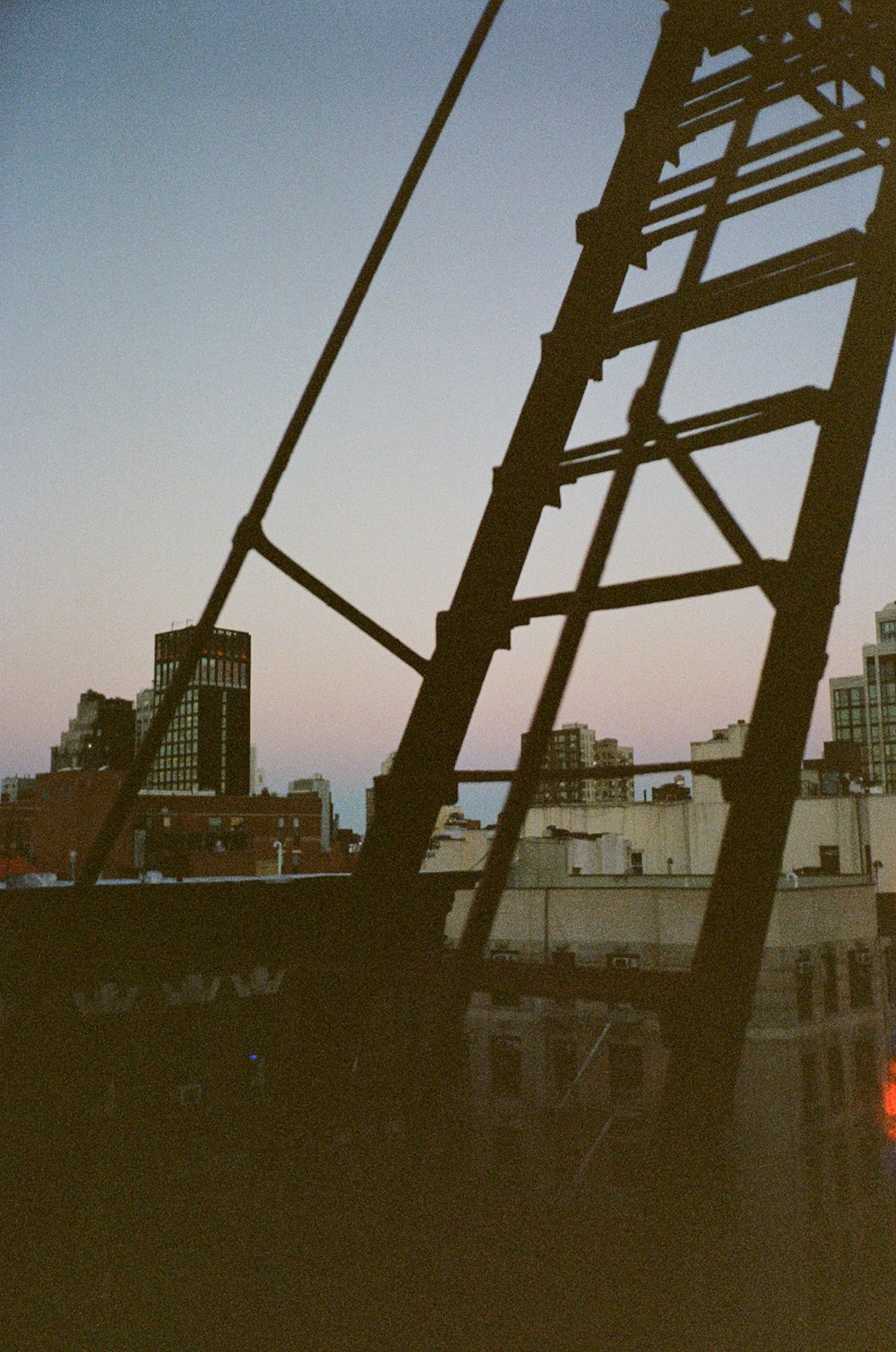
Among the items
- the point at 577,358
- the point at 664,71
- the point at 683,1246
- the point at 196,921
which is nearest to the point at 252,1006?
the point at 196,921

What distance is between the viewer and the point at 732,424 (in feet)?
12.5

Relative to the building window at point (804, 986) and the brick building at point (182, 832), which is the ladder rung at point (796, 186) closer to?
the brick building at point (182, 832)

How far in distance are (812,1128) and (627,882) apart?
1464 centimetres

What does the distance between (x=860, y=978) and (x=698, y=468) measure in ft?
186

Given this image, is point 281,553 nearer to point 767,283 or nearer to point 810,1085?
point 767,283

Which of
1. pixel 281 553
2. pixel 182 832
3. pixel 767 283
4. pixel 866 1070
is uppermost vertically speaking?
pixel 767 283

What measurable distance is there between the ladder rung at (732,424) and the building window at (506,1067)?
56.5 m

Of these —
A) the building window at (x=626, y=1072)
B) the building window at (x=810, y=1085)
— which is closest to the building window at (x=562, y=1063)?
the building window at (x=626, y=1072)

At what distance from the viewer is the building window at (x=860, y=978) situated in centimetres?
5384

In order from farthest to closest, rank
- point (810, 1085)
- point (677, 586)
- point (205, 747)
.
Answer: point (205, 747) → point (810, 1085) → point (677, 586)

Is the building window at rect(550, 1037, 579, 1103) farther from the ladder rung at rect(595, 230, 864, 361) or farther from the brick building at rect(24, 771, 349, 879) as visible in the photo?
the ladder rung at rect(595, 230, 864, 361)

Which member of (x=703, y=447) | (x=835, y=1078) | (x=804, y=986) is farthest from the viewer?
(x=835, y=1078)

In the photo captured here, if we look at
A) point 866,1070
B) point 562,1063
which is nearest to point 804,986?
point 866,1070

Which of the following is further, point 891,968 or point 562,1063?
point 891,968
